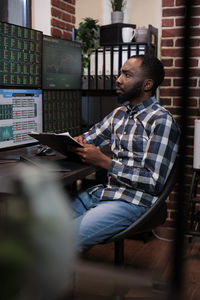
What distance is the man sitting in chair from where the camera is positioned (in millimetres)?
1740

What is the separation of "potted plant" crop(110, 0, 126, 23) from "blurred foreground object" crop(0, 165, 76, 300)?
3163 mm

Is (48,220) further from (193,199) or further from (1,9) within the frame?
(1,9)

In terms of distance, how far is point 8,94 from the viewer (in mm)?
2008

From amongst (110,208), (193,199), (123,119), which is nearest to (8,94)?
(123,119)

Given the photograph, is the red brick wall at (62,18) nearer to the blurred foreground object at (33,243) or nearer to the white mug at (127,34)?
the white mug at (127,34)

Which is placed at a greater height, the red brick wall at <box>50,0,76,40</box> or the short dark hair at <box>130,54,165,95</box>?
the red brick wall at <box>50,0,76,40</box>

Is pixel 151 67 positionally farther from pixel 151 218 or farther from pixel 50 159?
pixel 151 218

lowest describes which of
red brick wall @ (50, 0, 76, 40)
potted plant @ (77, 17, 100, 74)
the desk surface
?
the desk surface

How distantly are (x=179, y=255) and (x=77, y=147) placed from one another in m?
1.65

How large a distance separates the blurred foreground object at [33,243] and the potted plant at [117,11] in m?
3.16

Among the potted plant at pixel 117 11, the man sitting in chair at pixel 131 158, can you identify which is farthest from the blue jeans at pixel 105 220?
the potted plant at pixel 117 11

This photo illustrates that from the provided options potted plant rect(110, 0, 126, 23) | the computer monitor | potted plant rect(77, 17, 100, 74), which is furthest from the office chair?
potted plant rect(110, 0, 126, 23)

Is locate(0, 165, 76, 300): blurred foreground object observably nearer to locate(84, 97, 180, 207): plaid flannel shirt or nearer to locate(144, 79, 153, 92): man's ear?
locate(84, 97, 180, 207): plaid flannel shirt

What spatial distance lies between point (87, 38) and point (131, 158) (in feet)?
4.15
